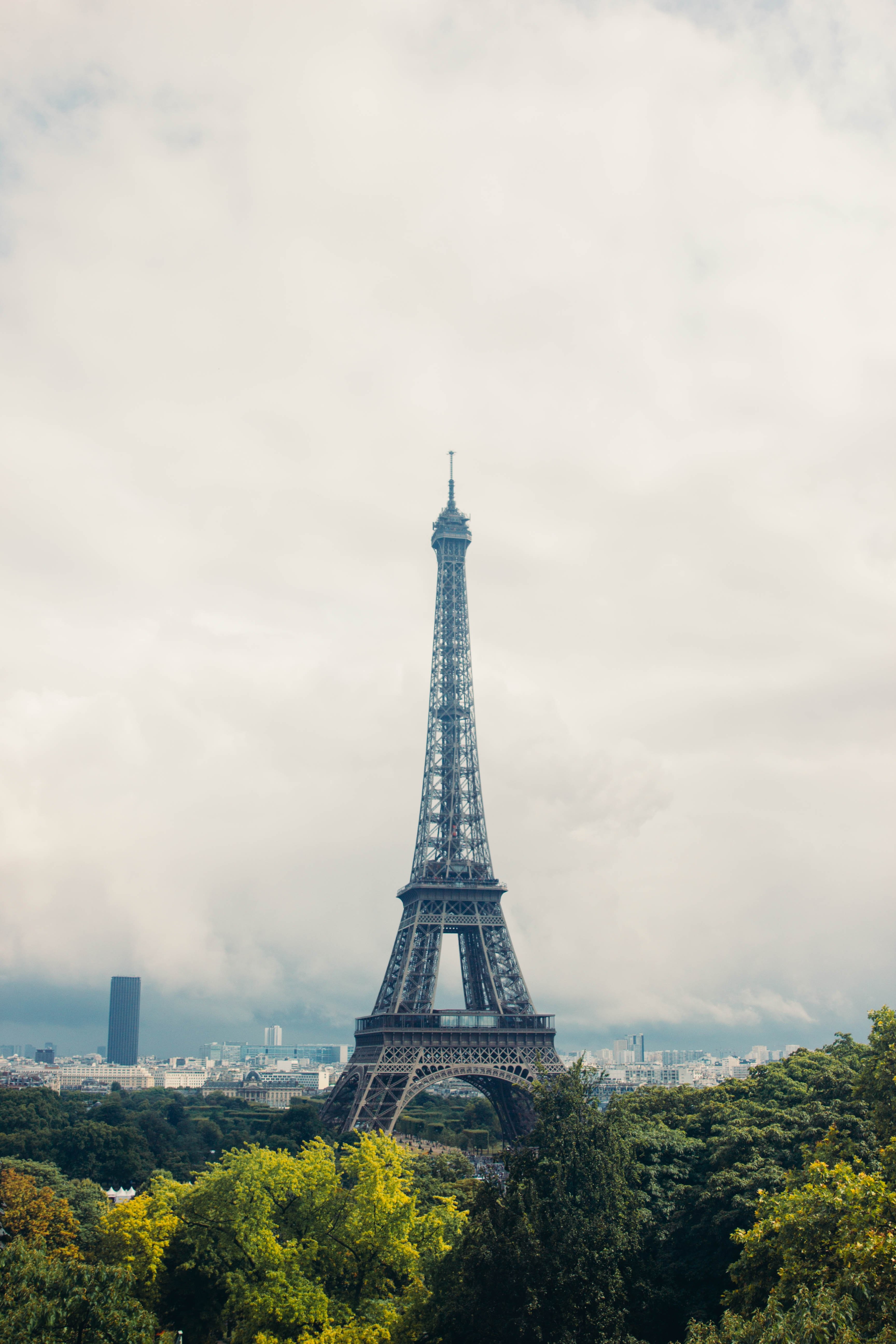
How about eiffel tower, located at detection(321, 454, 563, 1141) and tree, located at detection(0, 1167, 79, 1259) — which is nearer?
tree, located at detection(0, 1167, 79, 1259)

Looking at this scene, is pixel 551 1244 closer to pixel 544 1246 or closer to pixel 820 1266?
pixel 544 1246

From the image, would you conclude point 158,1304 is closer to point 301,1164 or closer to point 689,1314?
point 301,1164

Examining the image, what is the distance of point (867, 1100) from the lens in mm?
34094

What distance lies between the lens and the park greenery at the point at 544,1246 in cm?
2581

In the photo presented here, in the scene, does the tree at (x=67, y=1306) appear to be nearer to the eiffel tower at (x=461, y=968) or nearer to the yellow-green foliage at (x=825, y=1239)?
the yellow-green foliage at (x=825, y=1239)

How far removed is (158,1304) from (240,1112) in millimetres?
133390

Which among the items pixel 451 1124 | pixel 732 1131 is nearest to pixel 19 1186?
pixel 732 1131

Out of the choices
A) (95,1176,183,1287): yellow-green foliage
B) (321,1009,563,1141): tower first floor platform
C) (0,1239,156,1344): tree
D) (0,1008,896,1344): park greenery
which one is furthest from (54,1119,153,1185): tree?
(0,1239,156,1344): tree

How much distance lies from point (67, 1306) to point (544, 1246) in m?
13.1

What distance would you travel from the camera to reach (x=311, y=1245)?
1352 inches

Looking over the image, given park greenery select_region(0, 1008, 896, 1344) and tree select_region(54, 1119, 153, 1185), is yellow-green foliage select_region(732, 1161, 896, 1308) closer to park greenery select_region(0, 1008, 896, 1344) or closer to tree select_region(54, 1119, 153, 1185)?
park greenery select_region(0, 1008, 896, 1344)

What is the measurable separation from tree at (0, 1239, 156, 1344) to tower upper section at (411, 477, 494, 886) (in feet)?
180

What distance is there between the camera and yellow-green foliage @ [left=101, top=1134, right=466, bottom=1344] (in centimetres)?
3222

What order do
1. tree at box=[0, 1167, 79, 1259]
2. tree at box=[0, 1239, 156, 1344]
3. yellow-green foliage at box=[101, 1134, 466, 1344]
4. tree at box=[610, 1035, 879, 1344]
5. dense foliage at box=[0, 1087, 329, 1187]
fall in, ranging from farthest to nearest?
dense foliage at box=[0, 1087, 329, 1187] < tree at box=[0, 1167, 79, 1259] < tree at box=[610, 1035, 879, 1344] < yellow-green foliage at box=[101, 1134, 466, 1344] < tree at box=[0, 1239, 156, 1344]
